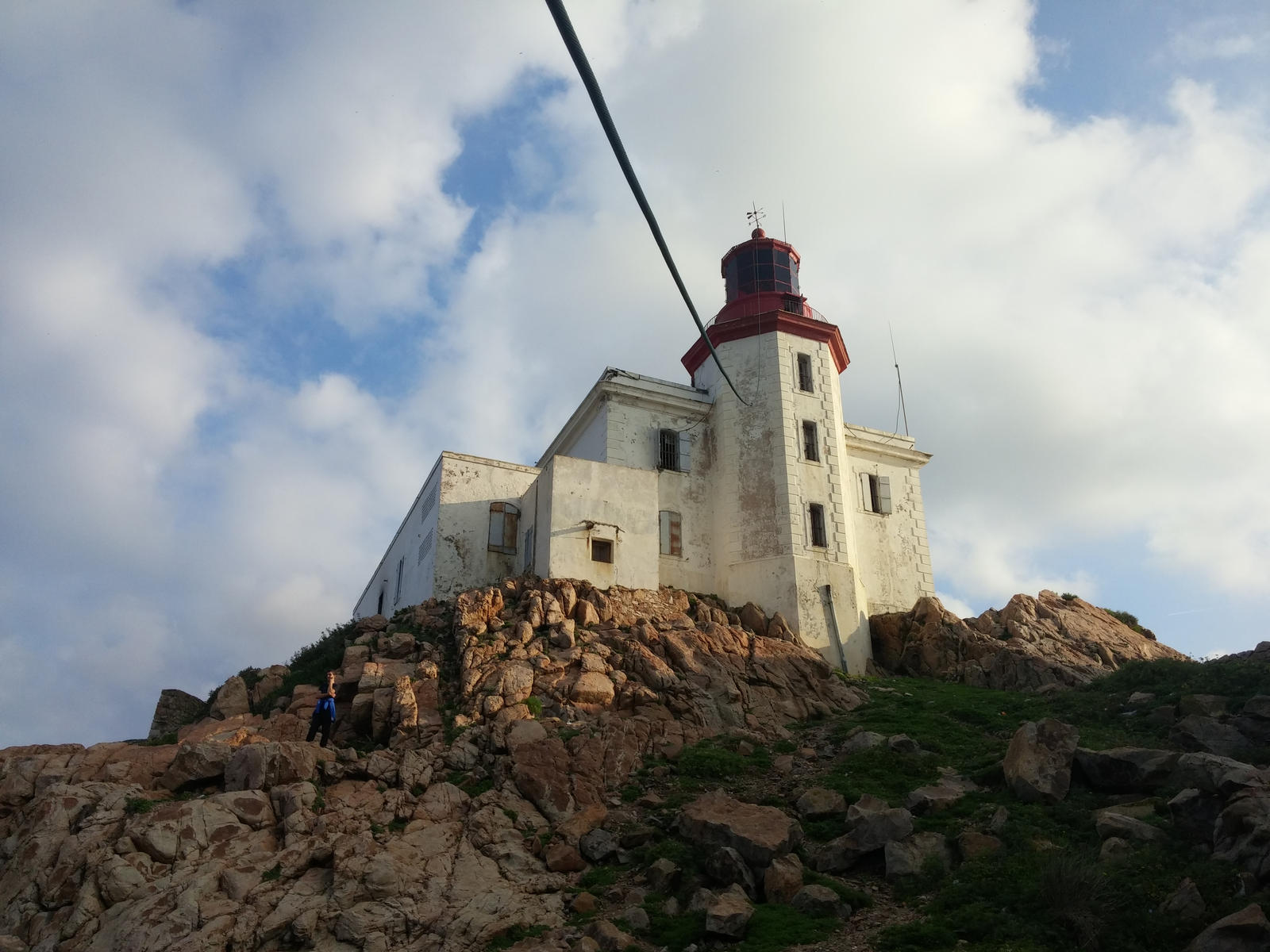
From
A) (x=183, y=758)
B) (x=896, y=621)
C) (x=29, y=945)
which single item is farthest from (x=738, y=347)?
(x=29, y=945)

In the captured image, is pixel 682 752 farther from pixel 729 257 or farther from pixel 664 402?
pixel 729 257

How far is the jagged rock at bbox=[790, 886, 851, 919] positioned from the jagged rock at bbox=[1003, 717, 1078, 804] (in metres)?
4.51

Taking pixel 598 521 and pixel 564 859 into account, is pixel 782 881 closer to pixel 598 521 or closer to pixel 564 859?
pixel 564 859

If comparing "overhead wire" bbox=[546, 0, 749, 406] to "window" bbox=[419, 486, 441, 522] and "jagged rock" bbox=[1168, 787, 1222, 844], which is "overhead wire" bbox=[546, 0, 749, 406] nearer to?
"jagged rock" bbox=[1168, 787, 1222, 844]

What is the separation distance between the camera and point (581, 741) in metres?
20.2

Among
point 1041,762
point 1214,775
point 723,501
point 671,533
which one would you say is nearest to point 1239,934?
point 1214,775

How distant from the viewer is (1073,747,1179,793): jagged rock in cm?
1655

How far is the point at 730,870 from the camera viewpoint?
51.7ft

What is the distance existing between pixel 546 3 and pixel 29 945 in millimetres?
17309

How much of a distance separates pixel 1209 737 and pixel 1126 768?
9.27ft

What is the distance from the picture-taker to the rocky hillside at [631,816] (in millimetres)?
14227

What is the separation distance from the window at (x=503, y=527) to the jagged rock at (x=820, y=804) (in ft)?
50.4

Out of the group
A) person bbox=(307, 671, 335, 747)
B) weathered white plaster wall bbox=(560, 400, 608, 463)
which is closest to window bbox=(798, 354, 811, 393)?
weathered white plaster wall bbox=(560, 400, 608, 463)

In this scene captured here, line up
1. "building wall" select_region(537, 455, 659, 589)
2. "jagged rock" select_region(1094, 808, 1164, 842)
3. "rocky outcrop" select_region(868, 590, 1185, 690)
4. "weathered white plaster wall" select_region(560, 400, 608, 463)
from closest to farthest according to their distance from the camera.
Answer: "jagged rock" select_region(1094, 808, 1164, 842) < "building wall" select_region(537, 455, 659, 589) < "rocky outcrop" select_region(868, 590, 1185, 690) < "weathered white plaster wall" select_region(560, 400, 608, 463)
